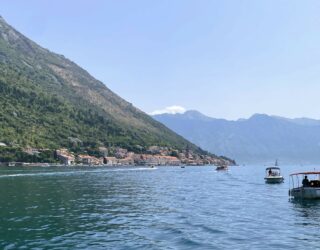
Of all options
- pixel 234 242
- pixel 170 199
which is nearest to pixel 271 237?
pixel 234 242

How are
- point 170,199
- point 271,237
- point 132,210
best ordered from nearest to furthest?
point 271,237, point 132,210, point 170,199

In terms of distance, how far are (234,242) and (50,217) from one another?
2591 cm

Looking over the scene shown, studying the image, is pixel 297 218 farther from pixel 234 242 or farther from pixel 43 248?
pixel 43 248

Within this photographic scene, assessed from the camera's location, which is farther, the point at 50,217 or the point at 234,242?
the point at 50,217

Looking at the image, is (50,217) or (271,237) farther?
(50,217)

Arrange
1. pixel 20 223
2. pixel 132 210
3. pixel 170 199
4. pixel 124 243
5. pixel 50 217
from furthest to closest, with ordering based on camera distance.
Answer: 1. pixel 170 199
2. pixel 132 210
3. pixel 50 217
4. pixel 20 223
5. pixel 124 243

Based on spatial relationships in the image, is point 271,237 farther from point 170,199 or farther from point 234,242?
point 170,199

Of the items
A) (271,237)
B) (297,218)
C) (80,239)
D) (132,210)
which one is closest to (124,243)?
(80,239)

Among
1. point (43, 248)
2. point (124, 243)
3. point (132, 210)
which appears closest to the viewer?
point (43, 248)

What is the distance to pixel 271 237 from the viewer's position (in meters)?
41.7

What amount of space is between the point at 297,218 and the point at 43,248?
34.6m

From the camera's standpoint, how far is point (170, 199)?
78875mm

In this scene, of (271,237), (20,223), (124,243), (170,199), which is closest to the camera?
(124,243)

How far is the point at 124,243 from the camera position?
1537 inches
